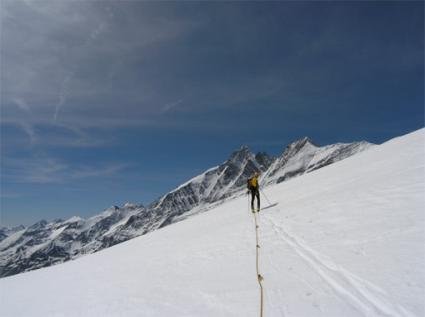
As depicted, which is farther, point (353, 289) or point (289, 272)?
point (289, 272)

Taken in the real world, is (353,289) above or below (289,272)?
below

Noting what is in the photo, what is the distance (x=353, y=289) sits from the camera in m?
7.95

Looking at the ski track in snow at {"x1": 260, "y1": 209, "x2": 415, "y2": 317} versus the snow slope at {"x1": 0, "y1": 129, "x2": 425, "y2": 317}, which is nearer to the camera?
the ski track in snow at {"x1": 260, "y1": 209, "x2": 415, "y2": 317}

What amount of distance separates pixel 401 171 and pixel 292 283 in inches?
514

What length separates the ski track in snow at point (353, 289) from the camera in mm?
6886

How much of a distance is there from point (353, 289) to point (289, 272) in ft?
7.27

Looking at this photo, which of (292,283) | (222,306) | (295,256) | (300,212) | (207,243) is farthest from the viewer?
(300,212)

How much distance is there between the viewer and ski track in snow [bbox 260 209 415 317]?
6.89 m

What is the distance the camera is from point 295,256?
11156mm

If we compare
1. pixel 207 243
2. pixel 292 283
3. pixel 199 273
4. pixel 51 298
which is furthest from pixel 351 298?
pixel 51 298

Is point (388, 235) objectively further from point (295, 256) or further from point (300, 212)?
point (300, 212)

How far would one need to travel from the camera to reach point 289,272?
988cm

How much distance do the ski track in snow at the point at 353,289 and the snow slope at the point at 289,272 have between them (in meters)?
0.02

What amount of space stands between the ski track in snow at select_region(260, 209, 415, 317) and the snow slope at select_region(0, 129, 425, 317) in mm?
21
